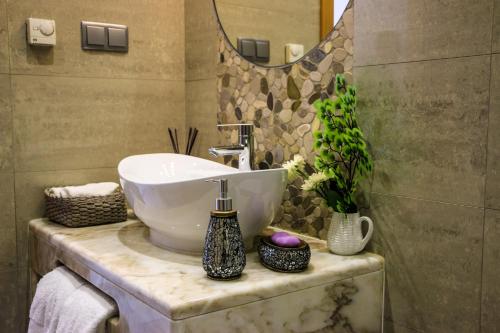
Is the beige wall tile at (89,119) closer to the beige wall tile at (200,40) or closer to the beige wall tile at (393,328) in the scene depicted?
the beige wall tile at (200,40)

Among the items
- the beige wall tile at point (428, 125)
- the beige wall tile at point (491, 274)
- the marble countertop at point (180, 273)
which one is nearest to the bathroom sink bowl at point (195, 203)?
the marble countertop at point (180, 273)

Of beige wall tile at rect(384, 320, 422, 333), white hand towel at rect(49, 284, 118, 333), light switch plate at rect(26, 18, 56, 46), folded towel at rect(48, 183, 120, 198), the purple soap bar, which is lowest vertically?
beige wall tile at rect(384, 320, 422, 333)

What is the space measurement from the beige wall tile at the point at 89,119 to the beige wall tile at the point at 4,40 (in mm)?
54

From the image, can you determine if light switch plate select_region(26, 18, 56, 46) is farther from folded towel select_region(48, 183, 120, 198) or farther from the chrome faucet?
the chrome faucet

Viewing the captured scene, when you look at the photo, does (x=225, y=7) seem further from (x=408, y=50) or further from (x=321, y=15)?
(x=408, y=50)

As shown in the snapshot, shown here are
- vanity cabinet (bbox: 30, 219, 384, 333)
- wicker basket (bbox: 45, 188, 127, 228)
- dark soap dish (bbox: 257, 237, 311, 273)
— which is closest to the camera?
vanity cabinet (bbox: 30, 219, 384, 333)

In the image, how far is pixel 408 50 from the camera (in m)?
1.20

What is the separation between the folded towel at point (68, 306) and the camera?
3.98 ft

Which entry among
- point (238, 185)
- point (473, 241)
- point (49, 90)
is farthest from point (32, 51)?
point (473, 241)

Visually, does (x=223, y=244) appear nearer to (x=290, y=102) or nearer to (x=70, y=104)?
(x=290, y=102)

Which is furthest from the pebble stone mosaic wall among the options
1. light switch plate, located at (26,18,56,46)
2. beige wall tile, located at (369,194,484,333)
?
light switch plate, located at (26,18,56,46)

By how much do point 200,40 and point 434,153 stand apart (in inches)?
44.0

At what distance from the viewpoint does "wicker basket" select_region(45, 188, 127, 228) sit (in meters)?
1.63

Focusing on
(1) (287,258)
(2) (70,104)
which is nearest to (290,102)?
(1) (287,258)
